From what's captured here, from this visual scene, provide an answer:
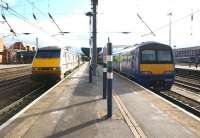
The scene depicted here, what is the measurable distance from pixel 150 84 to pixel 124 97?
5.91 m

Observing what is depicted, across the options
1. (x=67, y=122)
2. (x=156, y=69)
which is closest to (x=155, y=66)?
(x=156, y=69)

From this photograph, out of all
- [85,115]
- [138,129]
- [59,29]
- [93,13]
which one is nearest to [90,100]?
[85,115]

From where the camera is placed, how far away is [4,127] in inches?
338

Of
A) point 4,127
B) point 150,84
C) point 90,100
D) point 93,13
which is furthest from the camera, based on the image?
point 93,13

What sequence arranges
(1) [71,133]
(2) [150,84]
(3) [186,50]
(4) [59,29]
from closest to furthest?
1. (1) [71,133]
2. (2) [150,84]
3. (4) [59,29]
4. (3) [186,50]

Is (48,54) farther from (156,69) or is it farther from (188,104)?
(188,104)

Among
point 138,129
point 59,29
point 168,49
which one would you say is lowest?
point 138,129

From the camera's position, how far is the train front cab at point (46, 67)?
22125 mm

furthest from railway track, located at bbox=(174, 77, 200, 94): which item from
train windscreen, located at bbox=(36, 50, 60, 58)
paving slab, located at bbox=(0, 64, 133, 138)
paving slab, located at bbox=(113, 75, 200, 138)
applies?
paving slab, located at bbox=(0, 64, 133, 138)

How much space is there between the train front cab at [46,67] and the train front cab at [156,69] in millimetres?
5326

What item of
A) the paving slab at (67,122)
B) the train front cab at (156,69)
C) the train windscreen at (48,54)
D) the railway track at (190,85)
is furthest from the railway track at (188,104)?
the train windscreen at (48,54)

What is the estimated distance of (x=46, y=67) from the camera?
2227 cm

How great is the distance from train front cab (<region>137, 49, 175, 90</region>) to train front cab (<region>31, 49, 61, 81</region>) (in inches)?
210

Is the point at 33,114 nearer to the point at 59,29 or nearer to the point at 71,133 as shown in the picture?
the point at 71,133
